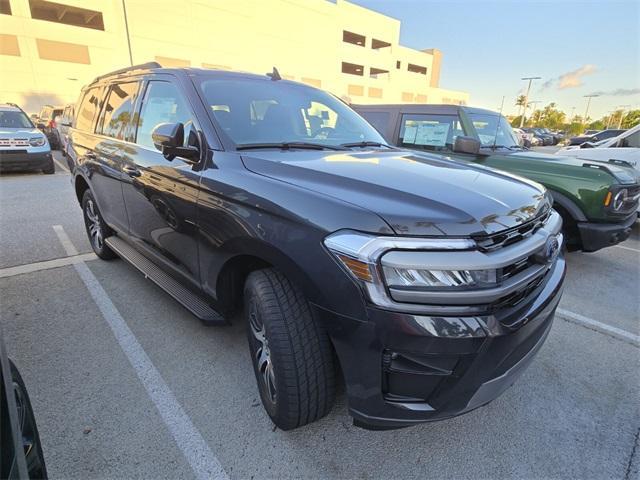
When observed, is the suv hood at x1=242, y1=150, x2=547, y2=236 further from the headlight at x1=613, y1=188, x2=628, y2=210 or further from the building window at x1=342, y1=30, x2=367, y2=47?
the building window at x1=342, y1=30, x2=367, y2=47

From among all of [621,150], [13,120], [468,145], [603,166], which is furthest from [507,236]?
[13,120]

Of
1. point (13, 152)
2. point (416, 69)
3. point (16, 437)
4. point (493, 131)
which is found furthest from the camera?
point (416, 69)

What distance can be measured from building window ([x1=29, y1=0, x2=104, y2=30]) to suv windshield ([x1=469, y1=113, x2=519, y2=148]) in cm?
3232

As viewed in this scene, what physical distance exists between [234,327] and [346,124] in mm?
1917

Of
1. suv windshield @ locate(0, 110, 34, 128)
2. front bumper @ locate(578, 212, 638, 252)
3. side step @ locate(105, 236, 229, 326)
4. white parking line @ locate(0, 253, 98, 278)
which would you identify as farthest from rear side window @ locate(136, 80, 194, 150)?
suv windshield @ locate(0, 110, 34, 128)

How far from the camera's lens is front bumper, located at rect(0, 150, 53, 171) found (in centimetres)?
923

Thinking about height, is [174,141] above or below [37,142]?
above

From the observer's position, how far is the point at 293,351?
5.55ft

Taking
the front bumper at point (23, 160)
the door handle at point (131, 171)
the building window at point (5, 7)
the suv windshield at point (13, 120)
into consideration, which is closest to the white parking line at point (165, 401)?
the door handle at point (131, 171)

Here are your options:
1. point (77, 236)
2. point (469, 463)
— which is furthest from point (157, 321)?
point (77, 236)

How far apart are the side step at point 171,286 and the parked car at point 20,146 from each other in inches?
320

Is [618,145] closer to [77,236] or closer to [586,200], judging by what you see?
[586,200]

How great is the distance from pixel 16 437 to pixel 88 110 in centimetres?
409

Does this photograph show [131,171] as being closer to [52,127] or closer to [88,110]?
[88,110]
